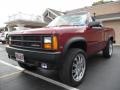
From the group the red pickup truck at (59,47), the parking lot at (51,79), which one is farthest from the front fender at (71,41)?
A: the parking lot at (51,79)

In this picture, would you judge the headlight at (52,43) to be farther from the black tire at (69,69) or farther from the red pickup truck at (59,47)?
the black tire at (69,69)

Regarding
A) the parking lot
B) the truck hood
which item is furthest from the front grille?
the parking lot

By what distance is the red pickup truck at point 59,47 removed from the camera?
3.68 meters

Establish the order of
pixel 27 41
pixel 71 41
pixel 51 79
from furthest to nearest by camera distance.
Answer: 1. pixel 51 79
2. pixel 27 41
3. pixel 71 41

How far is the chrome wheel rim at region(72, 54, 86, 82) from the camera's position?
4.30 m

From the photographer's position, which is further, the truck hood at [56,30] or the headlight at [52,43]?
the truck hood at [56,30]

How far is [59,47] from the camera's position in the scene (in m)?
3.70

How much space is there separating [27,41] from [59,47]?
3.04 feet

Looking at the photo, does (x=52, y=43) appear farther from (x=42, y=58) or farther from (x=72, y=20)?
(x=72, y=20)

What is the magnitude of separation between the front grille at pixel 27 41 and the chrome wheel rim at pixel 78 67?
1011 millimetres

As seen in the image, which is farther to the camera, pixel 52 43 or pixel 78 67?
pixel 78 67

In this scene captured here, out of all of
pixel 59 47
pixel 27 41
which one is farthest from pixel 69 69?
pixel 27 41

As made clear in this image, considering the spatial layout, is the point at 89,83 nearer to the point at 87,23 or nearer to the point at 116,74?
the point at 116,74

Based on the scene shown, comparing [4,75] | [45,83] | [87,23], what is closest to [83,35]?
[87,23]
